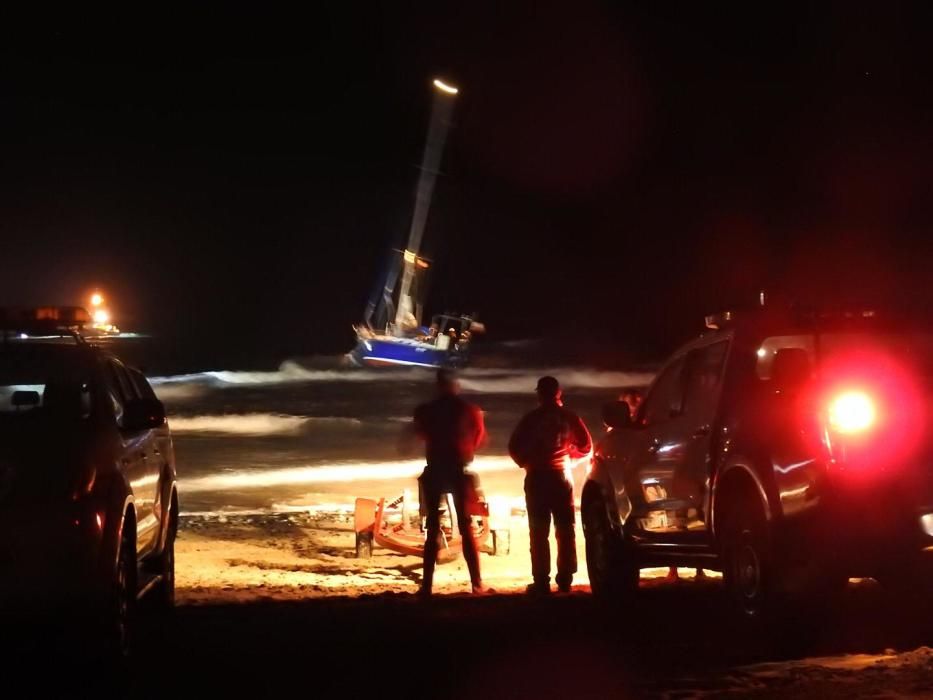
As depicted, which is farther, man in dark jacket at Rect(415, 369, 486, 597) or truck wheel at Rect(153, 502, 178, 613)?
man in dark jacket at Rect(415, 369, 486, 597)

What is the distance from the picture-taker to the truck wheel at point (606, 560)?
30.2 ft

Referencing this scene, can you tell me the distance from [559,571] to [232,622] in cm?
327

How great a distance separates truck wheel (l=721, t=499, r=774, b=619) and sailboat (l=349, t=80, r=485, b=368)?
46418mm

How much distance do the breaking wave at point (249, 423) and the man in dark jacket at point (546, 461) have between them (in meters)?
21.7

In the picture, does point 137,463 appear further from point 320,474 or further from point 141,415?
point 320,474

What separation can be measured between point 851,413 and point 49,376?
13.7ft

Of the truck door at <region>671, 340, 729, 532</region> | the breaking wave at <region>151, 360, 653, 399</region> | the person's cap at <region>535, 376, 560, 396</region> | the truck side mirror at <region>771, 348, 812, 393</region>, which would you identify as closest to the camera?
the truck side mirror at <region>771, 348, 812, 393</region>

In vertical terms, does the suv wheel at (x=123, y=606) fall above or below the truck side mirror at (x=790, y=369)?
below

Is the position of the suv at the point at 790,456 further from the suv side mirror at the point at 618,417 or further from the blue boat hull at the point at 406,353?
the blue boat hull at the point at 406,353

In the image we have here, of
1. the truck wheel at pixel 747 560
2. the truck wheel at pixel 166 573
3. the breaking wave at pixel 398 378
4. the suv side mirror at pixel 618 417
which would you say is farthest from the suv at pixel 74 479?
the breaking wave at pixel 398 378

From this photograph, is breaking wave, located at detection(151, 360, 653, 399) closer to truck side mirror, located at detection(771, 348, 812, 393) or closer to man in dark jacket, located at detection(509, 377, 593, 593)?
man in dark jacket, located at detection(509, 377, 593, 593)

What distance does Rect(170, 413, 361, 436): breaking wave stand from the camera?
106 ft

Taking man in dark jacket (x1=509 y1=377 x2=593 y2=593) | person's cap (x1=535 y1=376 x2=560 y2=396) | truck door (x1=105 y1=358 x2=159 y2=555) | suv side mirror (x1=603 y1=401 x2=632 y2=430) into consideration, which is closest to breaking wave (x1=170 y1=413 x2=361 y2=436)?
man in dark jacket (x1=509 y1=377 x2=593 y2=593)

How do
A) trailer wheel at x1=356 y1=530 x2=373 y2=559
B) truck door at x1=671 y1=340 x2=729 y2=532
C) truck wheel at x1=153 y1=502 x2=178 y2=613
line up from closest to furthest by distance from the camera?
truck door at x1=671 y1=340 x2=729 y2=532, truck wheel at x1=153 y1=502 x2=178 y2=613, trailer wheel at x1=356 y1=530 x2=373 y2=559
